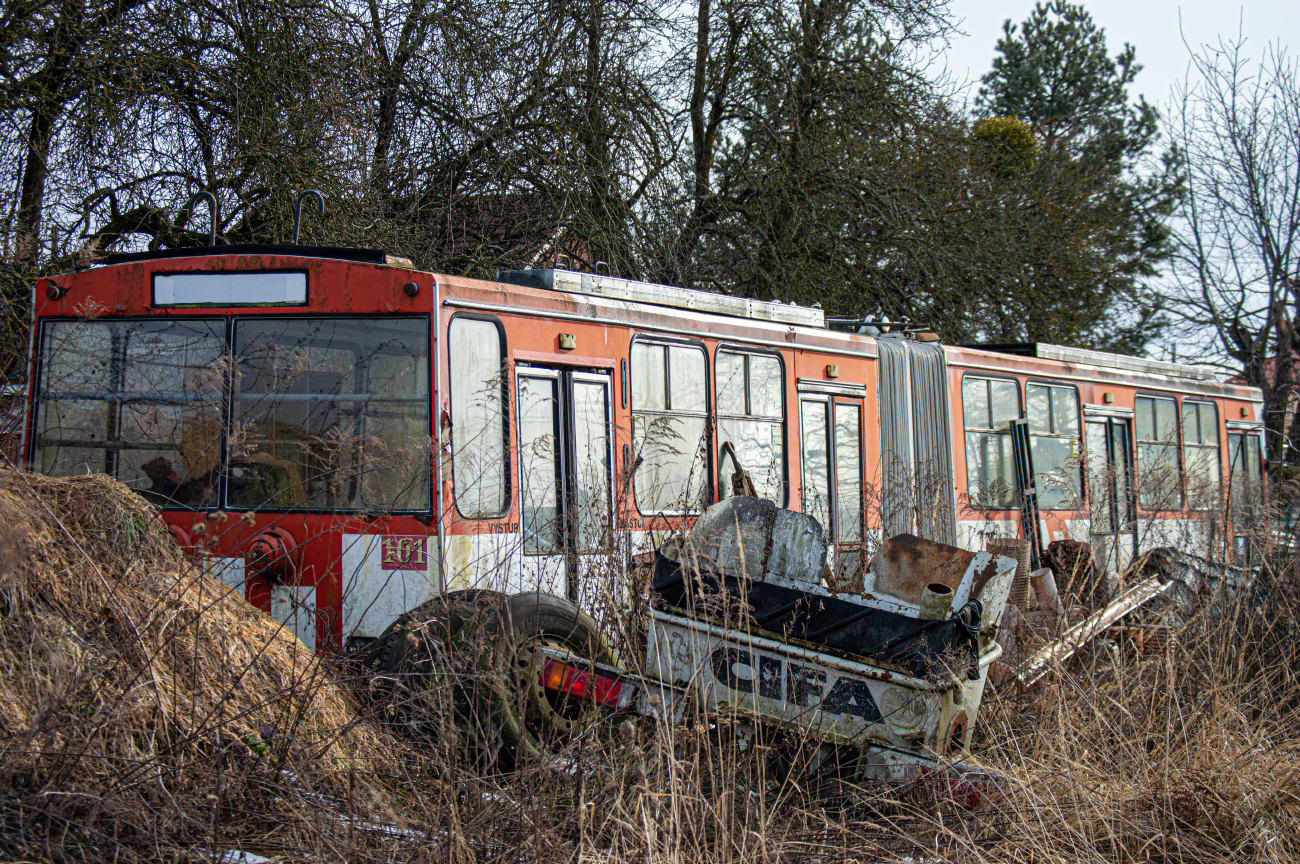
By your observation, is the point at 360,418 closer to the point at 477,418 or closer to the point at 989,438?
the point at 477,418

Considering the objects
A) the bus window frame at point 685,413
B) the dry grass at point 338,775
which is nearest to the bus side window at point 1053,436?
the bus window frame at point 685,413

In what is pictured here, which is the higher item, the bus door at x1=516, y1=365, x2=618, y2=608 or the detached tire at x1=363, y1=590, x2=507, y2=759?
the bus door at x1=516, y1=365, x2=618, y2=608

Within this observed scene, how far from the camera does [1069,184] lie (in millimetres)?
19844

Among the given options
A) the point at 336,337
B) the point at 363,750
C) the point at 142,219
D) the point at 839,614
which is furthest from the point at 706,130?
the point at 363,750

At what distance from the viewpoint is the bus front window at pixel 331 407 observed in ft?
17.3

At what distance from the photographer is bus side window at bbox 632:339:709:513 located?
21.9ft

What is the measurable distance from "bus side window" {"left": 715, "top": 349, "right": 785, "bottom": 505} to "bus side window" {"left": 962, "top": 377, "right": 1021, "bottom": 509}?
3.19 meters

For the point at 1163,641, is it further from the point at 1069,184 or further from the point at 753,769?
the point at 1069,184

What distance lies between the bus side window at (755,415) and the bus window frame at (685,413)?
0.32 ft

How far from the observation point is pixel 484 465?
5.62 m

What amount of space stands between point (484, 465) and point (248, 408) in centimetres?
121

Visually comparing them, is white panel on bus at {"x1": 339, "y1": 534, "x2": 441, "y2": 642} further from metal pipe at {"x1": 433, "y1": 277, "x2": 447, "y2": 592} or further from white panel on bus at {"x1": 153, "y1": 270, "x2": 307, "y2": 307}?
white panel on bus at {"x1": 153, "y1": 270, "x2": 307, "y2": 307}

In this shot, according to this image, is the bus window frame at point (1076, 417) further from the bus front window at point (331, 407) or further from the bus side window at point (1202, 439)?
the bus front window at point (331, 407)

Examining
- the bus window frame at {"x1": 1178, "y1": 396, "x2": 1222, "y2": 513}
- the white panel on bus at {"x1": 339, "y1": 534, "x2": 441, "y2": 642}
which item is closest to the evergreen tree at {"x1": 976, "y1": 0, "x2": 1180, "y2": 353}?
the bus window frame at {"x1": 1178, "y1": 396, "x2": 1222, "y2": 513}
